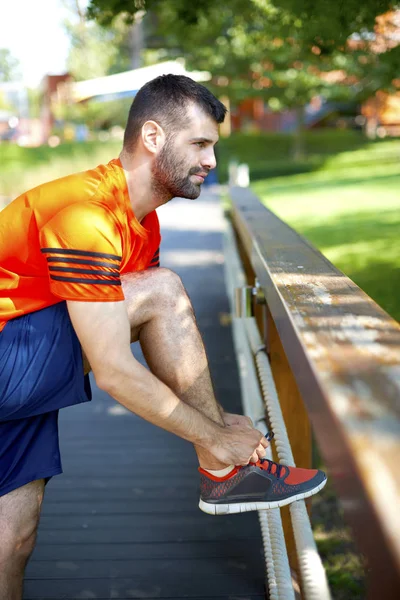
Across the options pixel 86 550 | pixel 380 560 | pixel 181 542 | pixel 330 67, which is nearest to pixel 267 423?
pixel 181 542

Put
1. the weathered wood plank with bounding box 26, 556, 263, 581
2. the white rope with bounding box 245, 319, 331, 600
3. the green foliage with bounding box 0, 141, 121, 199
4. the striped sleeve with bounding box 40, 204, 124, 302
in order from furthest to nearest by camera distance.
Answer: the green foliage with bounding box 0, 141, 121, 199
the weathered wood plank with bounding box 26, 556, 263, 581
the striped sleeve with bounding box 40, 204, 124, 302
the white rope with bounding box 245, 319, 331, 600

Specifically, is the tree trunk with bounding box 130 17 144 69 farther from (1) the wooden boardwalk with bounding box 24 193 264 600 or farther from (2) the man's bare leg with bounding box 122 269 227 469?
(2) the man's bare leg with bounding box 122 269 227 469

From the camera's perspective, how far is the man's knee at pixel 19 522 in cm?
224

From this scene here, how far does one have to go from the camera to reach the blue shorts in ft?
7.48

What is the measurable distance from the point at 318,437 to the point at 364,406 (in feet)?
0.35

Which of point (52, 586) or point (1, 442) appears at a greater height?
point (1, 442)

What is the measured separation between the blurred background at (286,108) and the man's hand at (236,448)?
2179 mm

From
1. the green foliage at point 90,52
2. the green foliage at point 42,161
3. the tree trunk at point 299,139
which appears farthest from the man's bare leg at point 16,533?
the green foliage at point 90,52

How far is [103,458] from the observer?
399cm

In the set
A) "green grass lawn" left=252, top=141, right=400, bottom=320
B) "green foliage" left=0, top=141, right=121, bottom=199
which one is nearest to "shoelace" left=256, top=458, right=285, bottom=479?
"green grass lawn" left=252, top=141, right=400, bottom=320

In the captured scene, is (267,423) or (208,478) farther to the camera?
(267,423)

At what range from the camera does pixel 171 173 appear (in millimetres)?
2451

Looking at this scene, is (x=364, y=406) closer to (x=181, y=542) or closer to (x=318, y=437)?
(x=318, y=437)

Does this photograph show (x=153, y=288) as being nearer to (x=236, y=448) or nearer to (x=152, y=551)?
(x=236, y=448)
